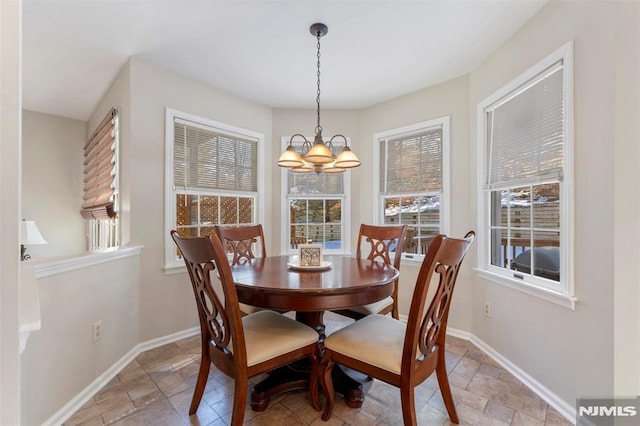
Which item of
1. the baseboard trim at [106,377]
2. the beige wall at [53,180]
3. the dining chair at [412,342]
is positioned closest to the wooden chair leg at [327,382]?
the dining chair at [412,342]

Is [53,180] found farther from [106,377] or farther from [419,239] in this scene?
[419,239]

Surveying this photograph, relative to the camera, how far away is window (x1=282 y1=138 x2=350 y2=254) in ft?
11.9

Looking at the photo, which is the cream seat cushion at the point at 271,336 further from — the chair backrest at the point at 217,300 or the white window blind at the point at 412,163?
the white window blind at the point at 412,163

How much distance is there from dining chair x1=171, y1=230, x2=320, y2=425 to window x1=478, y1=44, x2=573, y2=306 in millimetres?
1648

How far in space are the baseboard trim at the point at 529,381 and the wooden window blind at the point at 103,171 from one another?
358 cm

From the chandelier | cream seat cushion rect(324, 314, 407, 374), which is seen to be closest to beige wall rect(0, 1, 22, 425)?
cream seat cushion rect(324, 314, 407, 374)

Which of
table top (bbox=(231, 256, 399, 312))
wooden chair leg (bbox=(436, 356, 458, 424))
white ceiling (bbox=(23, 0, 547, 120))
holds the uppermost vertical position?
white ceiling (bbox=(23, 0, 547, 120))

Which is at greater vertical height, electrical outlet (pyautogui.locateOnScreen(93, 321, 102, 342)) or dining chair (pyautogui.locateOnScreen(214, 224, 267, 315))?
dining chair (pyautogui.locateOnScreen(214, 224, 267, 315))

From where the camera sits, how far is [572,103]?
5.61 feet

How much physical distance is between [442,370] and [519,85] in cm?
207

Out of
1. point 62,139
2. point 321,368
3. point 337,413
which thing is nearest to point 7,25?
point 321,368

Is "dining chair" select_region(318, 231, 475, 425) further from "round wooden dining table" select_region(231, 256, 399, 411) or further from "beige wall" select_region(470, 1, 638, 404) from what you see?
"beige wall" select_region(470, 1, 638, 404)

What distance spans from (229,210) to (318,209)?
3.55 feet

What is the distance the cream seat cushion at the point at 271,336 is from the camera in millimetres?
1486
